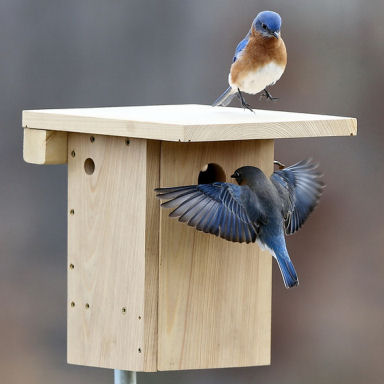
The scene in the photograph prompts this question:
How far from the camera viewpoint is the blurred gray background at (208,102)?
283 inches

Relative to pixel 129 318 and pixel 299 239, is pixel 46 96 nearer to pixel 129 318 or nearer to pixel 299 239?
pixel 299 239

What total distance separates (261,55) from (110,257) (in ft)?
2.65

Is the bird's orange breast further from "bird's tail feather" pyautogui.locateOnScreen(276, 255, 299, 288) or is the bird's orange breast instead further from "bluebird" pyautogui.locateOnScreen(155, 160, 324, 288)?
"bird's tail feather" pyautogui.locateOnScreen(276, 255, 299, 288)

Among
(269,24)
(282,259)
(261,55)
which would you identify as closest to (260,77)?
(261,55)

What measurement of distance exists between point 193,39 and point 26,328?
1.62 m

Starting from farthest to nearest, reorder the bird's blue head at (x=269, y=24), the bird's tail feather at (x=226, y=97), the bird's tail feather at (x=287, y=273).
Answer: the bird's tail feather at (x=226, y=97) < the bird's blue head at (x=269, y=24) < the bird's tail feather at (x=287, y=273)

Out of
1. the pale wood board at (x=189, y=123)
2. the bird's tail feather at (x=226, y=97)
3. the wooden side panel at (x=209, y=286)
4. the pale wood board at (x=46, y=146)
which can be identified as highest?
the bird's tail feather at (x=226, y=97)

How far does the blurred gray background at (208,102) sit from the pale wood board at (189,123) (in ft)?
6.99

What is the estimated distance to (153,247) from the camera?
4.75 meters

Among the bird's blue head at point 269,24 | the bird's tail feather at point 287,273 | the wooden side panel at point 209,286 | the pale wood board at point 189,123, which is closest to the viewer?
the pale wood board at point 189,123

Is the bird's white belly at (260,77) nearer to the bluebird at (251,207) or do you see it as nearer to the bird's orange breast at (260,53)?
the bird's orange breast at (260,53)

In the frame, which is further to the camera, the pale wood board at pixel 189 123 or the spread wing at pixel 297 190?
the spread wing at pixel 297 190

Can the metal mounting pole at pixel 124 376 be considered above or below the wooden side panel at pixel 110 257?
below

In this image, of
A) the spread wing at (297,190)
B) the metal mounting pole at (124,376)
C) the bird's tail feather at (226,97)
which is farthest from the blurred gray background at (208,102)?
the metal mounting pole at (124,376)
